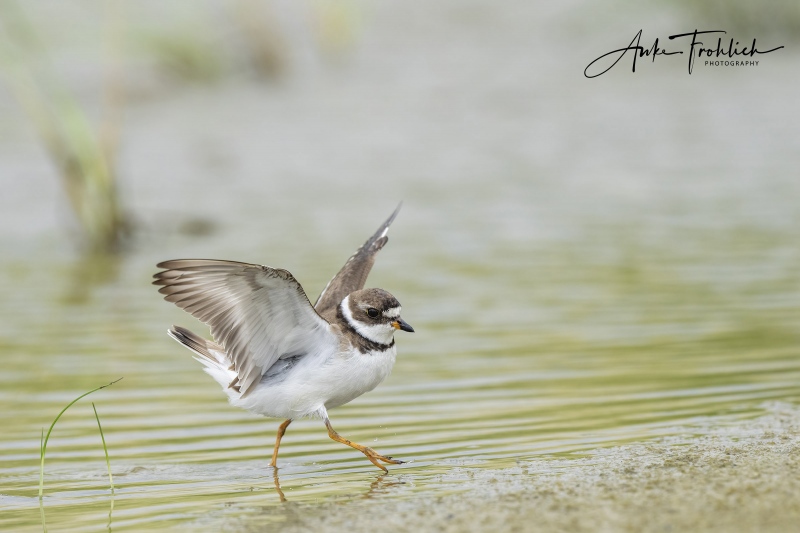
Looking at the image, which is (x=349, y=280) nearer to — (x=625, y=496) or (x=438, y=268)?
(x=625, y=496)

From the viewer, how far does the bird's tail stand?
666 cm

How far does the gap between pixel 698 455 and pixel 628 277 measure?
4557 mm

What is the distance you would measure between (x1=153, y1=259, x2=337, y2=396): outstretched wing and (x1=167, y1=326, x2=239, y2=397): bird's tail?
0.76 ft

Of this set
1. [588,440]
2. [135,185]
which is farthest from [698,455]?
[135,185]

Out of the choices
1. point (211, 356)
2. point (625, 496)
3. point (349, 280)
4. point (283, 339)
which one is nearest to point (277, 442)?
point (283, 339)

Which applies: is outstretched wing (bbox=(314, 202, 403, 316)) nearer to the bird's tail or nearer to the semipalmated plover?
the semipalmated plover

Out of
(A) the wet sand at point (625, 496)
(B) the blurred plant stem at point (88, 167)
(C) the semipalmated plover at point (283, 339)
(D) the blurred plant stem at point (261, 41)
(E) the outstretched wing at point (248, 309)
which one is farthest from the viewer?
(D) the blurred plant stem at point (261, 41)

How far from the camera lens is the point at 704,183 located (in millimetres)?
13188

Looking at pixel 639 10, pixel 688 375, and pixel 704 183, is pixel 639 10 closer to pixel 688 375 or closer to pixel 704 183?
pixel 704 183

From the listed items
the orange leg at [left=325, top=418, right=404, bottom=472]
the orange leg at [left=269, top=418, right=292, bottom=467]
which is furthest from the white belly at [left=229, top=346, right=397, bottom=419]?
the orange leg at [left=325, top=418, right=404, bottom=472]

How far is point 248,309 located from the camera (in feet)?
20.1

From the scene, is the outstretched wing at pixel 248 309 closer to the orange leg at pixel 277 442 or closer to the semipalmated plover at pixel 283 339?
the semipalmated plover at pixel 283 339

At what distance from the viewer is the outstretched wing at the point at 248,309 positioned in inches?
231

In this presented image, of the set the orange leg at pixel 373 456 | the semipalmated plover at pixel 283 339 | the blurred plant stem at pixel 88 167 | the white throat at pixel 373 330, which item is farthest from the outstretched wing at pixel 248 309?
the blurred plant stem at pixel 88 167
